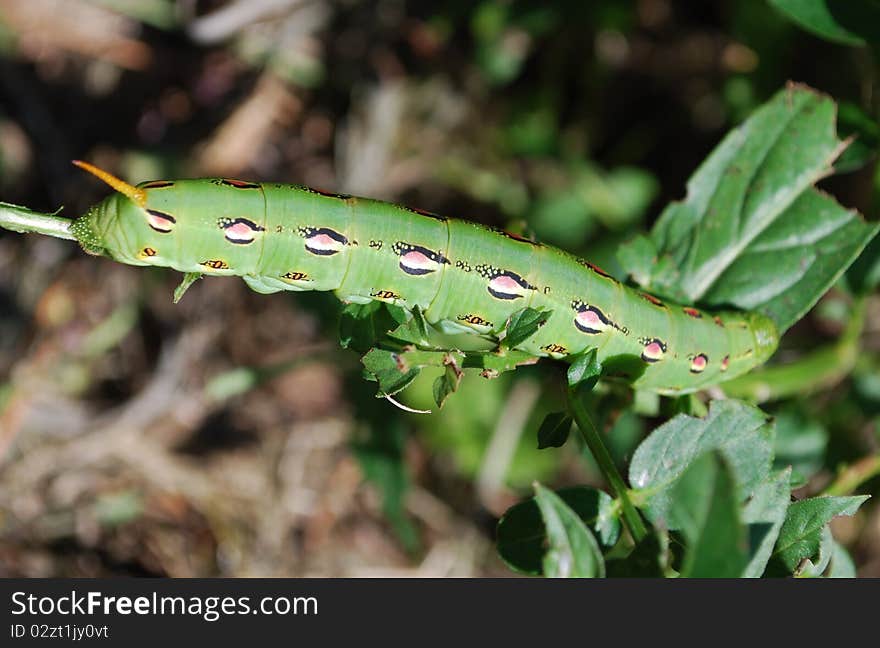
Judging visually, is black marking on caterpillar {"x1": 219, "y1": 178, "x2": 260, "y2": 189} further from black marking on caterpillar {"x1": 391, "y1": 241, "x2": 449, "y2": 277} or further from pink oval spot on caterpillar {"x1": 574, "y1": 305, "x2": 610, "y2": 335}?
pink oval spot on caterpillar {"x1": 574, "y1": 305, "x2": 610, "y2": 335}

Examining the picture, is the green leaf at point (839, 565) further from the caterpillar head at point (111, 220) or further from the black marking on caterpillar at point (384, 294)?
the caterpillar head at point (111, 220)

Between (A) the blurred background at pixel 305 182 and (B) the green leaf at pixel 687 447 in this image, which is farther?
(A) the blurred background at pixel 305 182

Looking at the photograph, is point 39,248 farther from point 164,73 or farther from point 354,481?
point 354,481

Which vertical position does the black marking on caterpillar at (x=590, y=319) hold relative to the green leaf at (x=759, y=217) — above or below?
below

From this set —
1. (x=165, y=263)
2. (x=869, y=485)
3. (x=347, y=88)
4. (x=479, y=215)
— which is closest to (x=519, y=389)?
(x=479, y=215)

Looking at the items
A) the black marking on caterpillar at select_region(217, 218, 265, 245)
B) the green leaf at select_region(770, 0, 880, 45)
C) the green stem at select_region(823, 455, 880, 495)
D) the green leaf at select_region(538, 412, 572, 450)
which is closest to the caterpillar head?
the black marking on caterpillar at select_region(217, 218, 265, 245)

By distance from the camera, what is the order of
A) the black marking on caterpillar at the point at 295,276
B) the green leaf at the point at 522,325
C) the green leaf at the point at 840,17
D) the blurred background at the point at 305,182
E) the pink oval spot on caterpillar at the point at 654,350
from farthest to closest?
1. the blurred background at the point at 305,182
2. the green leaf at the point at 840,17
3. the pink oval spot on caterpillar at the point at 654,350
4. the black marking on caterpillar at the point at 295,276
5. the green leaf at the point at 522,325

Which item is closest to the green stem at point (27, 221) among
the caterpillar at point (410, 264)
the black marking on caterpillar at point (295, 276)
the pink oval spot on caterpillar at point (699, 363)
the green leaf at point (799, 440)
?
the caterpillar at point (410, 264)

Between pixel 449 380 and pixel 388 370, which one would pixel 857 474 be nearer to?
pixel 449 380
